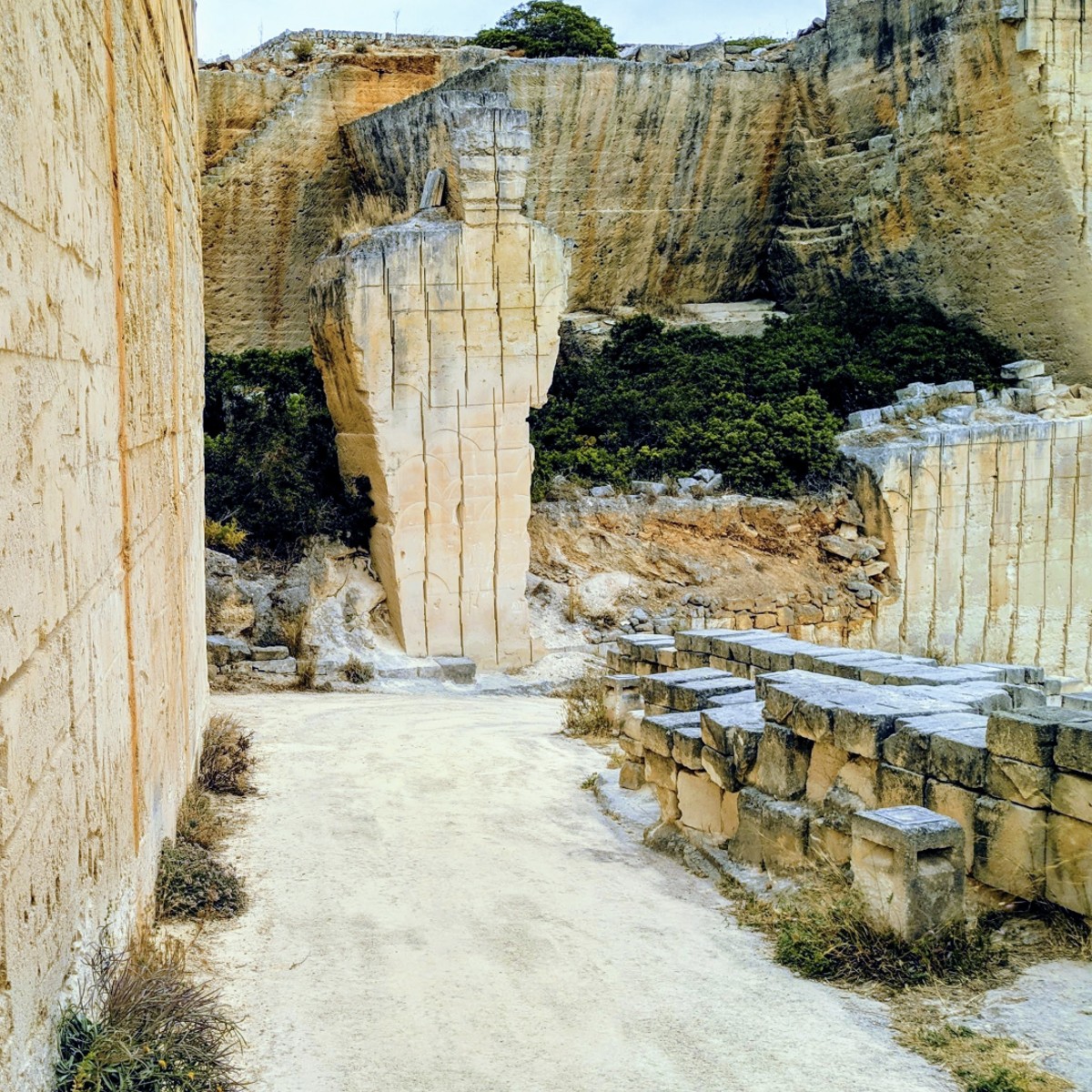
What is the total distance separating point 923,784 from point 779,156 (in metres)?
15.9

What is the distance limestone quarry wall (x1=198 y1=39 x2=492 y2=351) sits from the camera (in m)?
18.2

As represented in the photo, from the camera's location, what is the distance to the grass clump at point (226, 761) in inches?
275

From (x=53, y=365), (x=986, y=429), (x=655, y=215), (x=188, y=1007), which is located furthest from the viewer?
(x=655, y=215)

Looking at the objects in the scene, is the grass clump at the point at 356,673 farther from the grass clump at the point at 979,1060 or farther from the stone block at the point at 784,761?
the grass clump at the point at 979,1060

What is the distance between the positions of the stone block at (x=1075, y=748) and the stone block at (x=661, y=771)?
247 centimetres

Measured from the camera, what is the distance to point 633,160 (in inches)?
729

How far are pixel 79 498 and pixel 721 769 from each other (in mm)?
3953

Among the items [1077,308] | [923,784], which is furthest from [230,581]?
[1077,308]

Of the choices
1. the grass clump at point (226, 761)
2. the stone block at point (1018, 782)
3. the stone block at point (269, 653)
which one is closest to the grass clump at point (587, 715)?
the grass clump at point (226, 761)

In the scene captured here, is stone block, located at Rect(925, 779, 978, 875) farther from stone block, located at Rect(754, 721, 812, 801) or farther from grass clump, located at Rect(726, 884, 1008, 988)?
stone block, located at Rect(754, 721, 812, 801)

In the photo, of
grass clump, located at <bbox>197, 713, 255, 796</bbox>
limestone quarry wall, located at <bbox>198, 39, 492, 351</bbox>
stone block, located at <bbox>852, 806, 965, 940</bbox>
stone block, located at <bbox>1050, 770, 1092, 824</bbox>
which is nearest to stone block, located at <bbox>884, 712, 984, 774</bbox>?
stone block, located at <bbox>852, 806, 965, 940</bbox>

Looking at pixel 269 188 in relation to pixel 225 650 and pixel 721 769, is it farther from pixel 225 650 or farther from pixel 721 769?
pixel 721 769

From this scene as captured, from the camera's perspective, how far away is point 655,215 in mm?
19031

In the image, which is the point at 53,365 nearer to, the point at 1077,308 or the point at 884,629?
the point at 884,629
